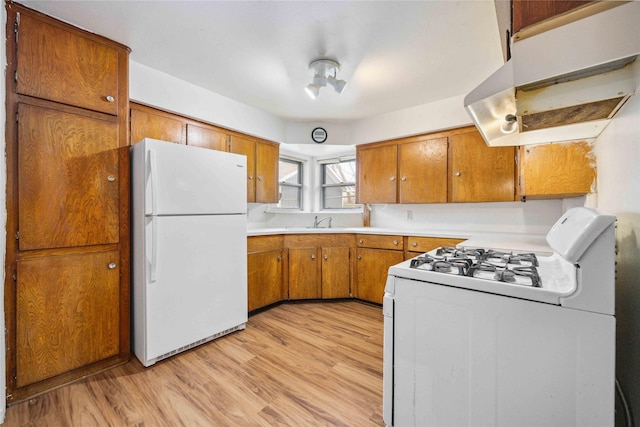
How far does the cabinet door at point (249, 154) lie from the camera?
2949mm

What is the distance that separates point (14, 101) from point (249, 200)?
185cm

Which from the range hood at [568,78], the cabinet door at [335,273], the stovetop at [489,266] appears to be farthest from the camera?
the cabinet door at [335,273]

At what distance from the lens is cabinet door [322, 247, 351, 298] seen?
3.13 meters

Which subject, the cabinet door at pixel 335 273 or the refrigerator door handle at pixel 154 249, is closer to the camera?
the refrigerator door handle at pixel 154 249

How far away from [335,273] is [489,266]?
210 centimetres

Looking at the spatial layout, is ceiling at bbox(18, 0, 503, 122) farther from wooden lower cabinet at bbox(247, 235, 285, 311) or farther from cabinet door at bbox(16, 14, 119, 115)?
wooden lower cabinet at bbox(247, 235, 285, 311)

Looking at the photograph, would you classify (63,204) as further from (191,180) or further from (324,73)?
(324,73)

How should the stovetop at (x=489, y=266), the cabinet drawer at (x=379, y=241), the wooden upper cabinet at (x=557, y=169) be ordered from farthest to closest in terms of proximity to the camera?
the cabinet drawer at (x=379, y=241)
the wooden upper cabinet at (x=557, y=169)
the stovetop at (x=489, y=266)

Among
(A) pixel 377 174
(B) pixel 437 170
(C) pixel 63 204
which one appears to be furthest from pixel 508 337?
(A) pixel 377 174

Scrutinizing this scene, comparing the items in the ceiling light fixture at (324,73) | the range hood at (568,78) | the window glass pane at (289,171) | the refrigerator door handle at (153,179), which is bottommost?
the refrigerator door handle at (153,179)

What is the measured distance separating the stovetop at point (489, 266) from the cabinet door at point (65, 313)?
198 centimetres

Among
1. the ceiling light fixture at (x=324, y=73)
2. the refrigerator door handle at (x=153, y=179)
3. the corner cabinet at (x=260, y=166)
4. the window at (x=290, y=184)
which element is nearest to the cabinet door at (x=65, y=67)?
the refrigerator door handle at (x=153, y=179)

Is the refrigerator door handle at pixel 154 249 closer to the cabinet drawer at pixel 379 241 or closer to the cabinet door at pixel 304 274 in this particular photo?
the cabinet door at pixel 304 274

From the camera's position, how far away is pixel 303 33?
1765 mm
